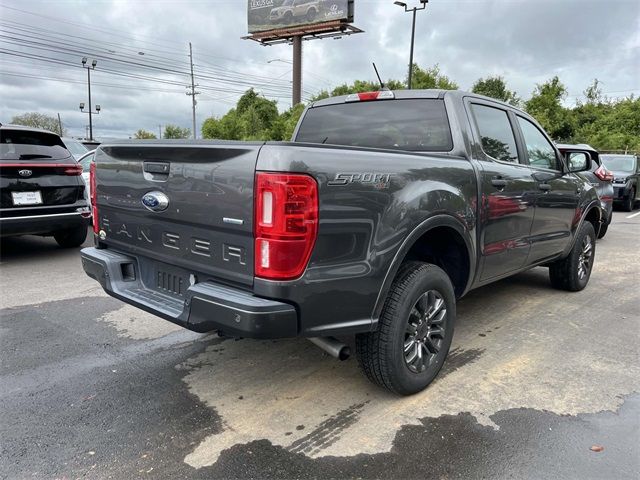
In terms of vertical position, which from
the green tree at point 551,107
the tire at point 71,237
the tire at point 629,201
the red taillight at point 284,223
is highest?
the green tree at point 551,107

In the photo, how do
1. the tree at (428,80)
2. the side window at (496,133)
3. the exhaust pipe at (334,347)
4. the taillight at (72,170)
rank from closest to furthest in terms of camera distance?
the exhaust pipe at (334,347), the side window at (496,133), the taillight at (72,170), the tree at (428,80)

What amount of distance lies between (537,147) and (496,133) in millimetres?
843

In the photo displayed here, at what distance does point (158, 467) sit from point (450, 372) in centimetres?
198

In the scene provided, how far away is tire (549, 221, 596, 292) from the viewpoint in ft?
17.1

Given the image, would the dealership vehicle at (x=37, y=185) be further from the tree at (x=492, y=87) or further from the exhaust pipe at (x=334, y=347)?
the tree at (x=492, y=87)

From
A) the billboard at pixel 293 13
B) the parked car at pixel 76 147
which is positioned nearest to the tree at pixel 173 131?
the billboard at pixel 293 13

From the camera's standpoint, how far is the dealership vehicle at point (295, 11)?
107ft

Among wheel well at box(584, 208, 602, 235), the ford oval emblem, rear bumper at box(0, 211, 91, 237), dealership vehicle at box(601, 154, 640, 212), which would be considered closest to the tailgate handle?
the ford oval emblem

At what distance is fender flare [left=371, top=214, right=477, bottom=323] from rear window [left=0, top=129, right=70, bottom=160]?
5.47 meters

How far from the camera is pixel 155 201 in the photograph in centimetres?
278

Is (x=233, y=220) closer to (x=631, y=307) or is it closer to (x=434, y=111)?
(x=434, y=111)

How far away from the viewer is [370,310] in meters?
2.62

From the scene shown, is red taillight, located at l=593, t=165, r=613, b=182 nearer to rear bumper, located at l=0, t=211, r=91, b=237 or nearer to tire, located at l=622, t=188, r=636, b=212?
tire, located at l=622, t=188, r=636, b=212

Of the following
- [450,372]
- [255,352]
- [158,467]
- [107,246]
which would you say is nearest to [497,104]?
[450,372]
